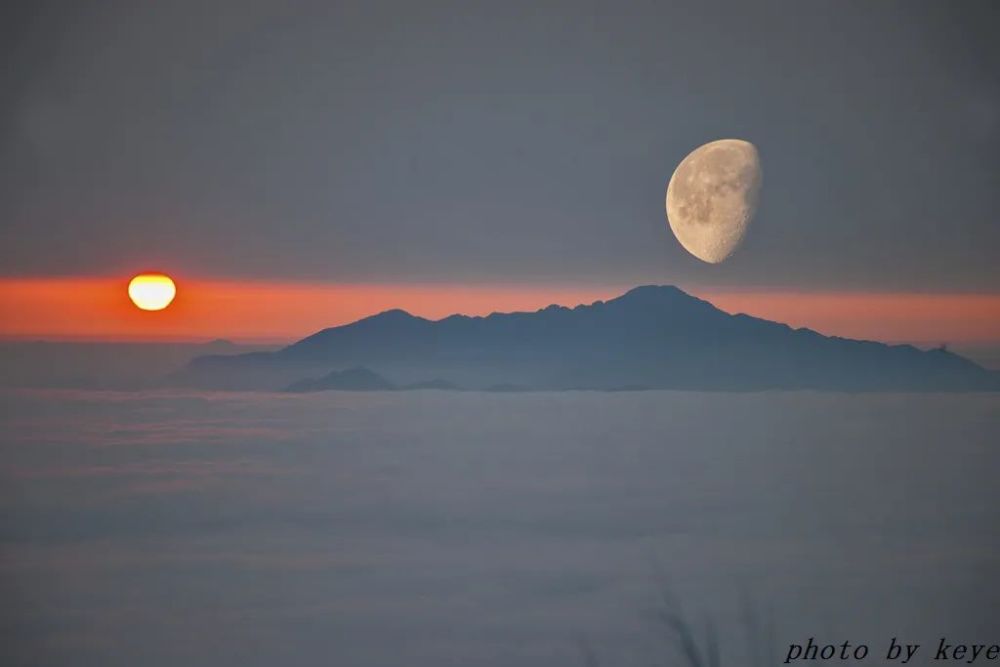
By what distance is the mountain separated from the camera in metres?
10.7

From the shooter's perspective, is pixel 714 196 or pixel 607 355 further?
pixel 607 355

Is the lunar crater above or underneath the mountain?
above

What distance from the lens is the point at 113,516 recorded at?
10.0 m

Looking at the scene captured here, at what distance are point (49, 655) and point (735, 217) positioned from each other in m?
7.23

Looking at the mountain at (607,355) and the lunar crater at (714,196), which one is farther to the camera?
the mountain at (607,355)

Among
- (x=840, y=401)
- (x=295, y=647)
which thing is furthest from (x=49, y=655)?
(x=840, y=401)

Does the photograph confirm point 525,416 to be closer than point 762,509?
No

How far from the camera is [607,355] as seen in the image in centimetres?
1287

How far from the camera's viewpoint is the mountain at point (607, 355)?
1070cm

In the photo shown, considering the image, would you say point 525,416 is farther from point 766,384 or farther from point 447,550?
point 766,384

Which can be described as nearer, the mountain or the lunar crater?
the lunar crater

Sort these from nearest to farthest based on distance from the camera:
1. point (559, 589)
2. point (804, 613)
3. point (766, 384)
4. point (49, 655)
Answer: point (49, 655), point (804, 613), point (559, 589), point (766, 384)

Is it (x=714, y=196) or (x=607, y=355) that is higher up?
(x=714, y=196)

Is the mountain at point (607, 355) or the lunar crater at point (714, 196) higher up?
the lunar crater at point (714, 196)
